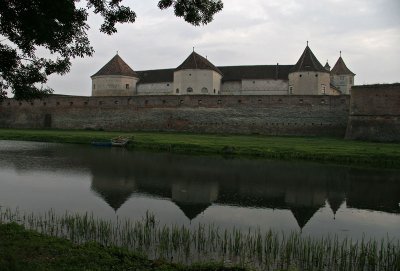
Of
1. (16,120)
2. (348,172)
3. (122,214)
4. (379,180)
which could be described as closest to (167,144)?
(348,172)

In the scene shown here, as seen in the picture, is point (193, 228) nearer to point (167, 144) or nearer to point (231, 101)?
point (167, 144)

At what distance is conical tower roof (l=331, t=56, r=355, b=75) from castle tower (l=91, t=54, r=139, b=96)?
2508 cm

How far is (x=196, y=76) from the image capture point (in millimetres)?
38656

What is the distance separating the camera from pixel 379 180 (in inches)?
611

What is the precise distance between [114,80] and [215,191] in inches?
1285

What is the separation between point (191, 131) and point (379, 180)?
67.3ft

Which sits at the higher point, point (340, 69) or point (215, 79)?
point (340, 69)

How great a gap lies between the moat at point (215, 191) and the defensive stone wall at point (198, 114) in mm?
13308

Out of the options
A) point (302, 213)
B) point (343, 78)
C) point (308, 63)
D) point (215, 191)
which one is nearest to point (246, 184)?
point (215, 191)

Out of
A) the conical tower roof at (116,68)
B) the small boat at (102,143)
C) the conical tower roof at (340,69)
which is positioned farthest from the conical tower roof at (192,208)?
the conical tower roof at (340,69)

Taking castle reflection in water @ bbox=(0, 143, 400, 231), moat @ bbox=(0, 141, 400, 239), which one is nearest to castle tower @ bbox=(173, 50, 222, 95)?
castle reflection in water @ bbox=(0, 143, 400, 231)

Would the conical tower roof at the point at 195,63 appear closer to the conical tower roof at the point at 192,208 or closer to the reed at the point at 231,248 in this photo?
the conical tower roof at the point at 192,208

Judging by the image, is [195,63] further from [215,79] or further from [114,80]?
[114,80]

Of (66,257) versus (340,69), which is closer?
(66,257)
